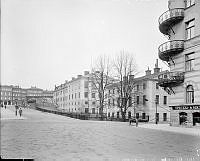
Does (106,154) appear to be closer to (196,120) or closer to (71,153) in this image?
(71,153)

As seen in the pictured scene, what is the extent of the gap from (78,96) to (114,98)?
738 inches

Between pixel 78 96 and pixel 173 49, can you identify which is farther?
pixel 78 96

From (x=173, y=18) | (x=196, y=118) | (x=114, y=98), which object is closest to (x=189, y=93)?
(x=196, y=118)

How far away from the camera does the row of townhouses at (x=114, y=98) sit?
28441 millimetres

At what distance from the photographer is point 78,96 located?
55.6 metres

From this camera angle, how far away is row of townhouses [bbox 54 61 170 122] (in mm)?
28441

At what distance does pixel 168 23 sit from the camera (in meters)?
7.62

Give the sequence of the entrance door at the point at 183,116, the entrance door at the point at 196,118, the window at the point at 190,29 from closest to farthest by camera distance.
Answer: the entrance door at the point at 196,118, the window at the point at 190,29, the entrance door at the point at 183,116

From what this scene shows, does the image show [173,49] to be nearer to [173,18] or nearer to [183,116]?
[173,18]

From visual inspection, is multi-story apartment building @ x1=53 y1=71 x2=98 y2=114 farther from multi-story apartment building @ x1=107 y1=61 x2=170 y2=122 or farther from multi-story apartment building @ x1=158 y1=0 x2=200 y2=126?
multi-story apartment building @ x1=158 y1=0 x2=200 y2=126

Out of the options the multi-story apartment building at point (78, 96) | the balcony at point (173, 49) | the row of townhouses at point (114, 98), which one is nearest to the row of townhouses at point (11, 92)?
the balcony at point (173, 49)

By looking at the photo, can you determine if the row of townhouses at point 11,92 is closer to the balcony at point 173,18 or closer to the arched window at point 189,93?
the balcony at point 173,18

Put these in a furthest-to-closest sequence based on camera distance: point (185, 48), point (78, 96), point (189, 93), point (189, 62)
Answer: point (78, 96)
point (189, 93)
point (189, 62)
point (185, 48)

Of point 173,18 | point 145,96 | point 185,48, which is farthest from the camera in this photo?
point 145,96
